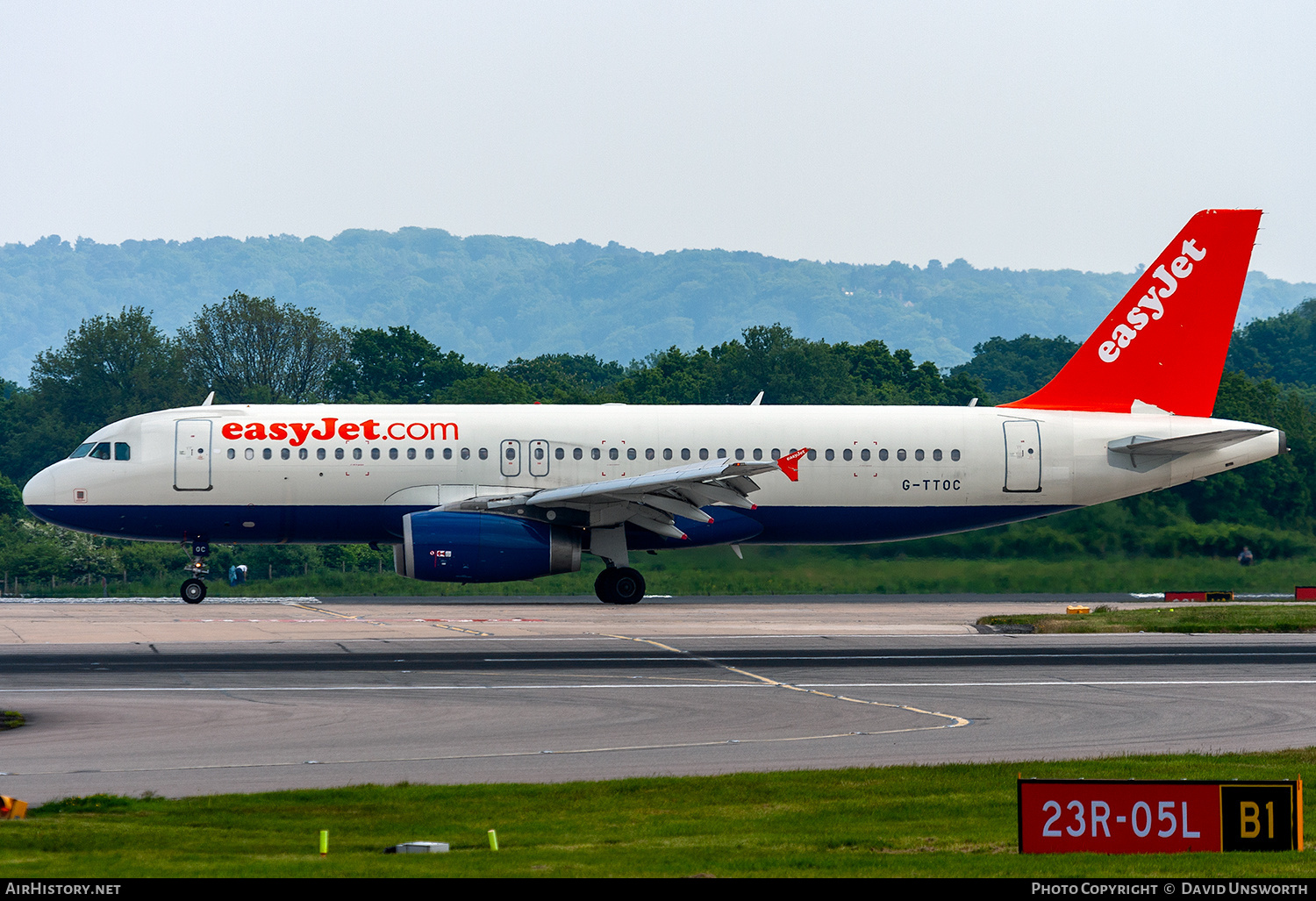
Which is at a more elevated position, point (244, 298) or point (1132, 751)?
point (244, 298)

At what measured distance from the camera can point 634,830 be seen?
38.6 feet

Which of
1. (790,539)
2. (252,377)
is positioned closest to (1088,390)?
(790,539)

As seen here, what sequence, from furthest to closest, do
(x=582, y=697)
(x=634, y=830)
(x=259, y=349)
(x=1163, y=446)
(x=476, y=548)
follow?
(x=259, y=349) < (x=1163, y=446) < (x=476, y=548) < (x=582, y=697) < (x=634, y=830)

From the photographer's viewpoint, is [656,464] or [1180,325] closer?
[656,464]

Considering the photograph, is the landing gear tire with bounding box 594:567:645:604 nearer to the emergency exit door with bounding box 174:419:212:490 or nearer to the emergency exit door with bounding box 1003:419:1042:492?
the emergency exit door with bounding box 1003:419:1042:492

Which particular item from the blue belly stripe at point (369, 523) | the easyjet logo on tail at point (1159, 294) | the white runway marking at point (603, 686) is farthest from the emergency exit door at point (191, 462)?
the easyjet logo on tail at point (1159, 294)

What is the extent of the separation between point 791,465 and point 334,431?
1170 centimetres

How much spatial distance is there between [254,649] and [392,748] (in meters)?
10.5

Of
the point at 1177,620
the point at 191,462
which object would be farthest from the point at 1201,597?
the point at 191,462

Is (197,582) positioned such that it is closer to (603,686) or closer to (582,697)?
(603,686)

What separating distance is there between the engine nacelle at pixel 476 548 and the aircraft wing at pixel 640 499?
62cm

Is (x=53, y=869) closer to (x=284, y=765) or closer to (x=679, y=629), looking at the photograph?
(x=284, y=765)

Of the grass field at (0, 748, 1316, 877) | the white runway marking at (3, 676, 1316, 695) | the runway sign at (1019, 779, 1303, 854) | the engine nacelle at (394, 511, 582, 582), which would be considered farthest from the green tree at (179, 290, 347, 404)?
the runway sign at (1019, 779, 1303, 854)

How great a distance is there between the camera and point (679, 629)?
2948cm
